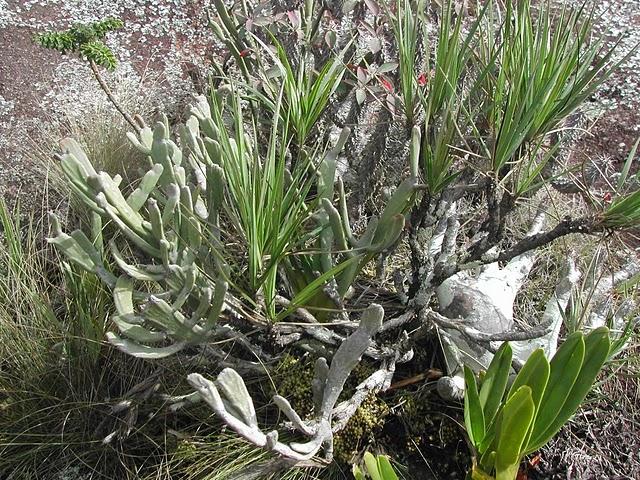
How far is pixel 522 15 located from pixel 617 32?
4.87 ft

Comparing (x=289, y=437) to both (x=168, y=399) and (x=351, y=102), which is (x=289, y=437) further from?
(x=351, y=102)

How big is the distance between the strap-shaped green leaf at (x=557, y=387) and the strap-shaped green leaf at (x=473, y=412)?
10 centimetres

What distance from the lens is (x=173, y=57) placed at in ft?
8.78

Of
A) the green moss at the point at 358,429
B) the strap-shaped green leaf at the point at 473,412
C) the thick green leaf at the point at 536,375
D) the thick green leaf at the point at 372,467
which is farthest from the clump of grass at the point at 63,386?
the thick green leaf at the point at 536,375

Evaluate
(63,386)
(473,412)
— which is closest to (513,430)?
(473,412)

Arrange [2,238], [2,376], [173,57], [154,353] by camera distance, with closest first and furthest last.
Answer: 1. [154,353]
2. [2,376]
3. [2,238]
4. [173,57]

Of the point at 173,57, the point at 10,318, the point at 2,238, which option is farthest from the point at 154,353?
the point at 173,57

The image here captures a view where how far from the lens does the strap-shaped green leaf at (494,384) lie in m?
1.29

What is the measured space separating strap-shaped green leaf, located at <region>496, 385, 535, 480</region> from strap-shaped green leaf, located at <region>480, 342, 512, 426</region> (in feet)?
0.29

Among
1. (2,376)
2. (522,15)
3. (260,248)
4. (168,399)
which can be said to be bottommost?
(2,376)

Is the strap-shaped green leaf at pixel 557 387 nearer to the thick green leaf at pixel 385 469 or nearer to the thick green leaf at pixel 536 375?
the thick green leaf at pixel 536 375

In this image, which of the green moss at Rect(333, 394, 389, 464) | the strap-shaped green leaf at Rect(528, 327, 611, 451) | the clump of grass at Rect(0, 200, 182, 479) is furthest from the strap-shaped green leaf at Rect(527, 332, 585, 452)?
the clump of grass at Rect(0, 200, 182, 479)

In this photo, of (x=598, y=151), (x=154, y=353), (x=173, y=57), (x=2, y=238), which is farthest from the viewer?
(x=173, y=57)

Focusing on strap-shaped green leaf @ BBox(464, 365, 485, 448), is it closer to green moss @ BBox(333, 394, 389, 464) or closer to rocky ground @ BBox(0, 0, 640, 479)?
green moss @ BBox(333, 394, 389, 464)
